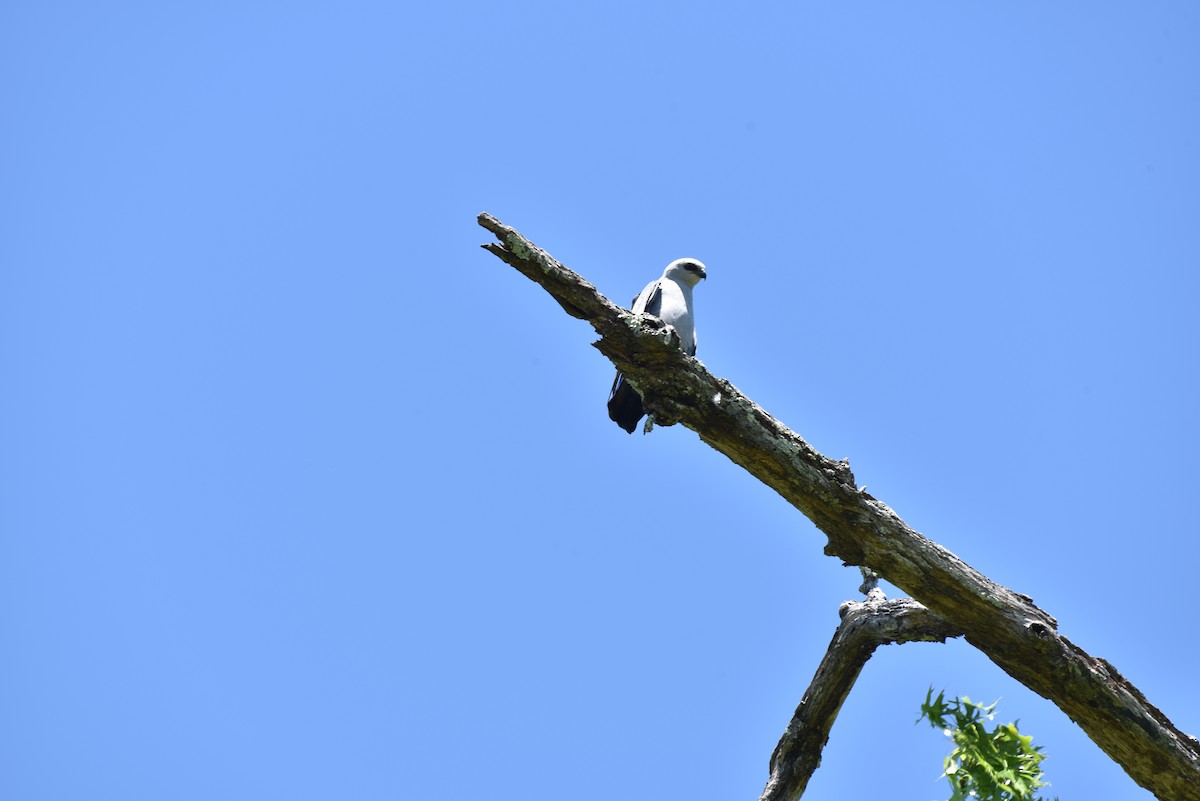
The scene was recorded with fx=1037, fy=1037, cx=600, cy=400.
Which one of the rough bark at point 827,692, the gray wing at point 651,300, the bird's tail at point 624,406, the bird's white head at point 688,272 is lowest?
the rough bark at point 827,692

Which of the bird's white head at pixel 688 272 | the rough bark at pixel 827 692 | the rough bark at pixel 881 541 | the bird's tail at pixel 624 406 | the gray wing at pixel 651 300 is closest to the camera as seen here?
the rough bark at pixel 881 541

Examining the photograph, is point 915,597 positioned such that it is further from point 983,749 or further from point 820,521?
point 983,749

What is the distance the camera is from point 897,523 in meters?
5.64

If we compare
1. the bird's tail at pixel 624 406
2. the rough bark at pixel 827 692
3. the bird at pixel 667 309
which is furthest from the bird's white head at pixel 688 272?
the rough bark at pixel 827 692

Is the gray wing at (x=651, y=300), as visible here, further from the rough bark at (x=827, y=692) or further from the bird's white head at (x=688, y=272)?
the rough bark at (x=827, y=692)

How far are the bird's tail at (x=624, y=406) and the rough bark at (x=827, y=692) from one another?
8.94ft

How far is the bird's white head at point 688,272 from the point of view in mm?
10562

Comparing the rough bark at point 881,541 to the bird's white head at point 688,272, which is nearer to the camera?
the rough bark at point 881,541

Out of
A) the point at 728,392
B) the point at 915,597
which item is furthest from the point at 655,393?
the point at 915,597

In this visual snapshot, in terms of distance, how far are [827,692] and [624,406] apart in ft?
10.0

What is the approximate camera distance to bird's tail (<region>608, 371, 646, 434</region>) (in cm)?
847

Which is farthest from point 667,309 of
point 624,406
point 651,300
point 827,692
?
point 827,692

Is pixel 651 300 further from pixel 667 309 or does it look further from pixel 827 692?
pixel 827 692

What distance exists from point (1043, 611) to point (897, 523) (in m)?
0.90
